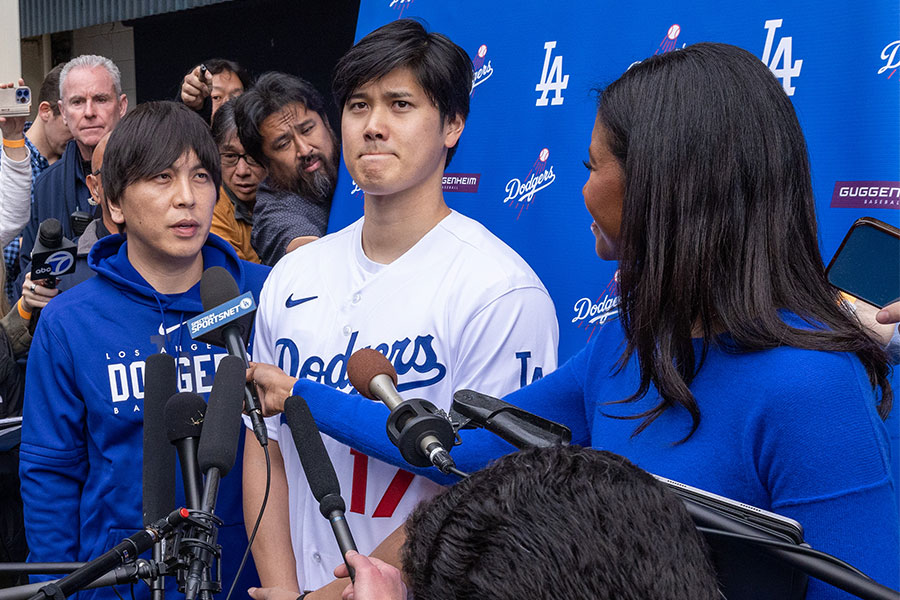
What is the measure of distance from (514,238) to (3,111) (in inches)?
94.0

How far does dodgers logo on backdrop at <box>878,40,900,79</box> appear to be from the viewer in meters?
2.18

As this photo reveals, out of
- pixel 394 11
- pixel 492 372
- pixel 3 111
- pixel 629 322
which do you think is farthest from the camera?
pixel 3 111

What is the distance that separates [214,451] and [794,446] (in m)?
0.80

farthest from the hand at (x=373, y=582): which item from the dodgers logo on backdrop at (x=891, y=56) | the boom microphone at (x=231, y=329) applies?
the dodgers logo on backdrop at (x=891, y=56)

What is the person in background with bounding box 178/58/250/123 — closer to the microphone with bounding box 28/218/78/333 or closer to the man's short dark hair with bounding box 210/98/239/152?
the man's short dark hair with bounding box 210/98/239/152

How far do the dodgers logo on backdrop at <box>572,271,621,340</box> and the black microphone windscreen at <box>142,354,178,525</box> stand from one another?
148 cm

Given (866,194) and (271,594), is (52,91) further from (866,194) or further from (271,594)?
(866,194)

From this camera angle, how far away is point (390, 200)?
2.20 m

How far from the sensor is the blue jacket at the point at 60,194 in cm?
423

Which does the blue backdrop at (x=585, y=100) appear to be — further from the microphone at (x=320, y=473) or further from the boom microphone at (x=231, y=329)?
the microphone at (x=320, y=473)

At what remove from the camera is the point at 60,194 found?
4.25m

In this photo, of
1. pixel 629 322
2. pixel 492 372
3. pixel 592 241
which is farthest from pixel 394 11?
pixel 629 322

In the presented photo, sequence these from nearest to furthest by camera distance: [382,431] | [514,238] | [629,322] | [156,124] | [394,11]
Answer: [629,322] → [382,431] → [156,124] → [514,238] → [394,11]

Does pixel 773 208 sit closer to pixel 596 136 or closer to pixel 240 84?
pixel 596 136
